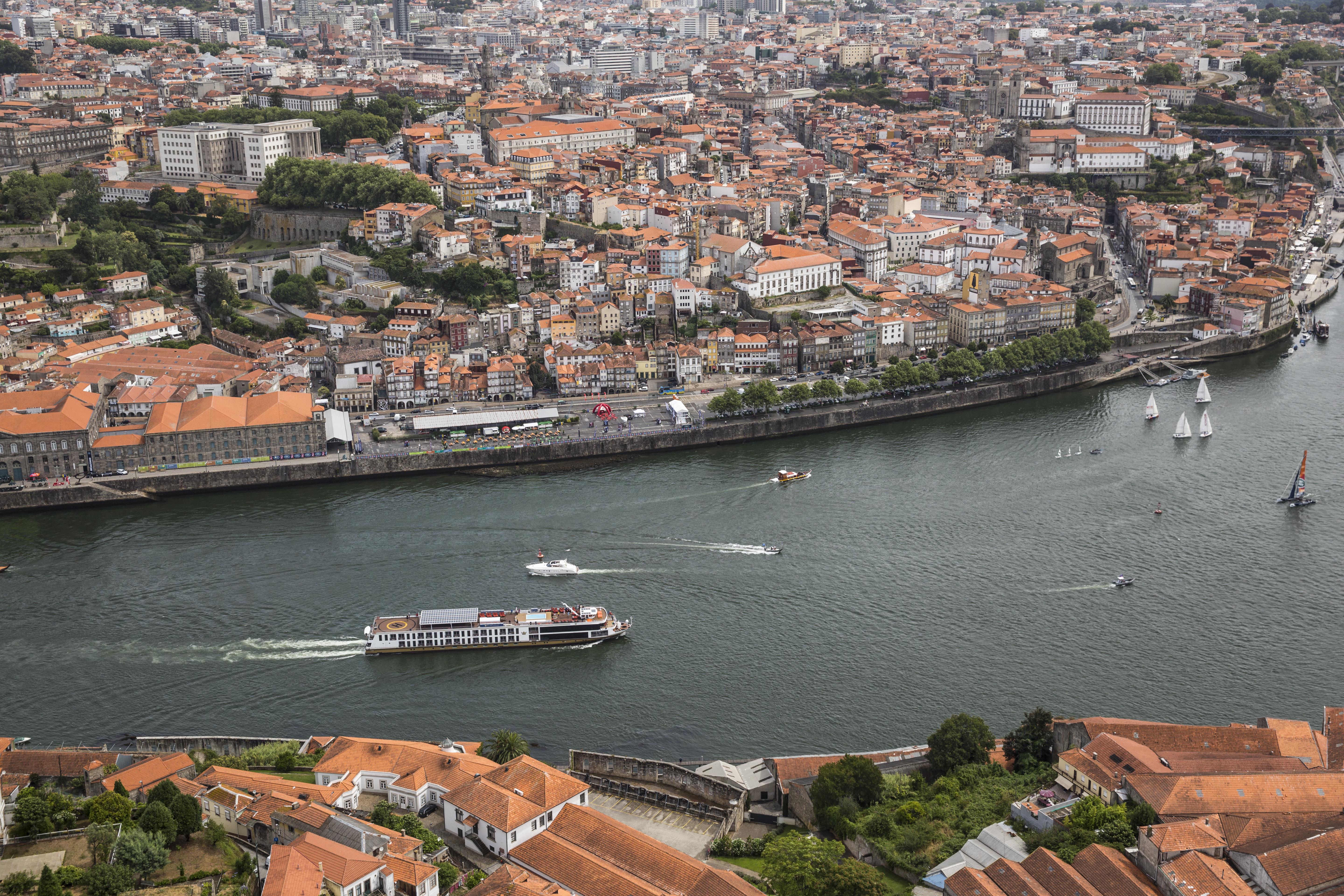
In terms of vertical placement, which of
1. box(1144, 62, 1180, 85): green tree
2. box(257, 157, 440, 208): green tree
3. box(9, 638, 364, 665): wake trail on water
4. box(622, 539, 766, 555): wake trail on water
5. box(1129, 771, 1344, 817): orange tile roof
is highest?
box(1144, 62, 1180, 85): green tree

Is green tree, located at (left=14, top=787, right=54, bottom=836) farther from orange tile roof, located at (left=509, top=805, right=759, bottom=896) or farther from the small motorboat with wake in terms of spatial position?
the small motorboat with wake

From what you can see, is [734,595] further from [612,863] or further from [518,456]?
[612,863]

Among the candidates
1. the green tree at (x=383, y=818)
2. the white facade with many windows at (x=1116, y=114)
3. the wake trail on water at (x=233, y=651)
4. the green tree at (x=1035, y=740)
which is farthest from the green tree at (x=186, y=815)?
the white facade with many windows at (x=1116, y=114)

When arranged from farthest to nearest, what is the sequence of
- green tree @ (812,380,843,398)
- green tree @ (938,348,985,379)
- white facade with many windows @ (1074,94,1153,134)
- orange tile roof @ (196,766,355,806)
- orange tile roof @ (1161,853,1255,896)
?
white facade with many windows @ (1074,94,1153,134)
green tree @ (938,348,985,379)
green tree @ (812,380,843,398)
orange tile roof @ (196,766,355,806)
orange tile roof @ (1161,853,1255,896)

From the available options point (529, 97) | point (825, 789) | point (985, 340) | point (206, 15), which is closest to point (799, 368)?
point (985, 340)

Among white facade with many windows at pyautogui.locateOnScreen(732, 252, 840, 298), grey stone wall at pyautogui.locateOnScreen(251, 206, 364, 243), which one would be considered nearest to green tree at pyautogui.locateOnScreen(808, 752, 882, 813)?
white facade with many windows at pyautogui.locateOnScreen(732, 252, 840, 298)

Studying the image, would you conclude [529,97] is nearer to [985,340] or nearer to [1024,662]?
[985,340]

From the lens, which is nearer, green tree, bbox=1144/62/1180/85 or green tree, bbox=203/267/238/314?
green tree, bbox=203/267/238/314
